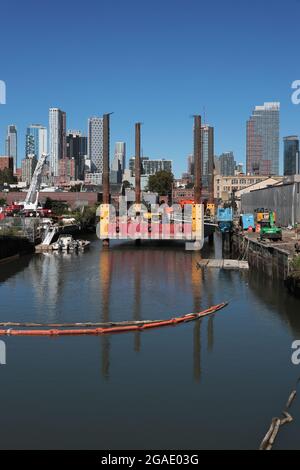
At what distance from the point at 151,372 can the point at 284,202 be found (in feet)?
109

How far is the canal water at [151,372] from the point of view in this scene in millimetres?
10844

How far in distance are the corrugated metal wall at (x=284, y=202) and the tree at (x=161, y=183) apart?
64235 millimetres

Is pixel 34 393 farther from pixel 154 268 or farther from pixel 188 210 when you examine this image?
pixel 188 210

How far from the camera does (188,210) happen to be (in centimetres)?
5894

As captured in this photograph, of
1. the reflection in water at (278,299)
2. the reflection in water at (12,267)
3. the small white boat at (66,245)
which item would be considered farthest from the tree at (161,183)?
the reflection in water at (278,299)

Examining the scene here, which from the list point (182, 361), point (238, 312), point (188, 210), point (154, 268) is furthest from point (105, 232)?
point (182, 361)

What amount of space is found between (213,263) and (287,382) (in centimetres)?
2223

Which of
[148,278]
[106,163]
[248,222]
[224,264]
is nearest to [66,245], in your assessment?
[106,163]

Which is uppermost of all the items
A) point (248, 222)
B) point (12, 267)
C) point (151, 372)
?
point (248, 222)

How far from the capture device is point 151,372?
571 inches

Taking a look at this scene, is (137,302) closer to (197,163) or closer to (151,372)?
(151,372)

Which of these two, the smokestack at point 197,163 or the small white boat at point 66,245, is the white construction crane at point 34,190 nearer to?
the small white boat at point 66,245

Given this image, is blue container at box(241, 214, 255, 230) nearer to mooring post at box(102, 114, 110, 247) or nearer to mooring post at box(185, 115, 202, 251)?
mooring post at box(185, 115, 202, 251)

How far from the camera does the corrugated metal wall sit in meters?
41.1
